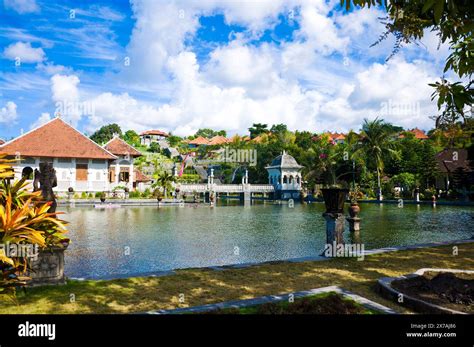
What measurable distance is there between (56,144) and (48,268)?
97.6 ft

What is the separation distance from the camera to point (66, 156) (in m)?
31.8

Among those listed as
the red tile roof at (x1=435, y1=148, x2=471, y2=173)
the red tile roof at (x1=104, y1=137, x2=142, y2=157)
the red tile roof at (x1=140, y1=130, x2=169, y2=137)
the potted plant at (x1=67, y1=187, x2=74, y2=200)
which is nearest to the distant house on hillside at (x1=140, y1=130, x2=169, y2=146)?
the red tile roof at (x1=140, y1=130, x2=169, y2=137)

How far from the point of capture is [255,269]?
674cm

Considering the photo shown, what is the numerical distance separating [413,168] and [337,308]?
1526 inches

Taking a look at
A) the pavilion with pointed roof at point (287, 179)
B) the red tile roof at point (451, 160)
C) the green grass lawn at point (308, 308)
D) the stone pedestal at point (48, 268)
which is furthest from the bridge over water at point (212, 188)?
the green grass lawn at point (308, 308)

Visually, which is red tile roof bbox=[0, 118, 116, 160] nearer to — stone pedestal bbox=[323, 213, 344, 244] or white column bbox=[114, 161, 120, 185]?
white column bbox=[114, 161, 120, 185]

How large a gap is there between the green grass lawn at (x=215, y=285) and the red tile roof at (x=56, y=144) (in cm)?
2889

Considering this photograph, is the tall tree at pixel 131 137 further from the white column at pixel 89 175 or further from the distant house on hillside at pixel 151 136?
the white column at pixel 89 175

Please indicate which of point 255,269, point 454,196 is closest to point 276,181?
point 454,196

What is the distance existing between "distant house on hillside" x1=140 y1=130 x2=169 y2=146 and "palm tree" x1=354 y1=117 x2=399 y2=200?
232ft

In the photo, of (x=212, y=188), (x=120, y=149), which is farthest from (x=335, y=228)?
(x=120, y=149)

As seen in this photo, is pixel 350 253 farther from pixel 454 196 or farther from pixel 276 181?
pixel 276 181

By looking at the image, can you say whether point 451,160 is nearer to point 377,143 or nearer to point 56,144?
point 377,143

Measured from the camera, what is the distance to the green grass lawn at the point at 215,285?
4.67m
